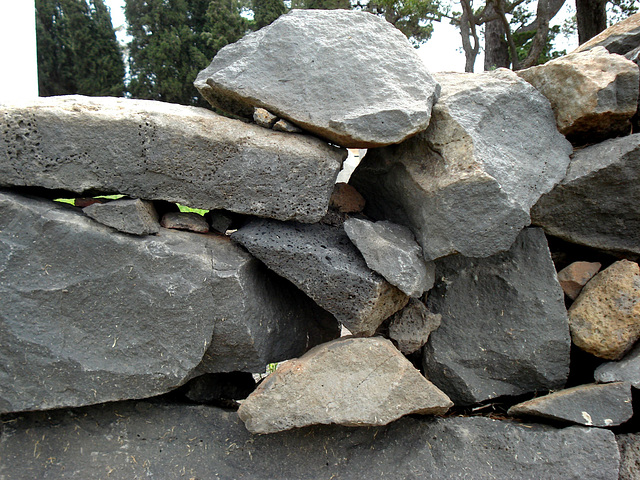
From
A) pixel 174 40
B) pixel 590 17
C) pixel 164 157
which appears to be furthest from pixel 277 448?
pixel 174 40

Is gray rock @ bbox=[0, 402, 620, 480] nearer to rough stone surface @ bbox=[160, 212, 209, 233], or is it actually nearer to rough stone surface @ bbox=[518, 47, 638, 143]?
rough stone surface @ bbox=[160, 212, 209, 233]

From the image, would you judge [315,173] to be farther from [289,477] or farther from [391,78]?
[289,477]

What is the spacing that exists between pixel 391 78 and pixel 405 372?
3.80 feet

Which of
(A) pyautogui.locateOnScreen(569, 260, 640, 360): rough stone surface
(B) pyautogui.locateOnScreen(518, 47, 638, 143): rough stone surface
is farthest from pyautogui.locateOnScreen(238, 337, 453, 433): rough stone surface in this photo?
(B) pyautogui.locateOnScreen(518, 47, 638, 143): rough stone surface

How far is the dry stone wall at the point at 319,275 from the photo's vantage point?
6.07 feet

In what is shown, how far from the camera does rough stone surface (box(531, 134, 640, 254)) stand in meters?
2.04

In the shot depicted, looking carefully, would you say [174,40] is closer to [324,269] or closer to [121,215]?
[121,215]

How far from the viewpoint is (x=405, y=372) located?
6.33ft

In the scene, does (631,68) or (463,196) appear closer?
(463,196)

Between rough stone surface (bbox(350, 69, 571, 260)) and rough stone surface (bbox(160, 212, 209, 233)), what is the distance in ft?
2.77

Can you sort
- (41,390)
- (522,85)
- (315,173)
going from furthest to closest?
(522,85) < (315,173) < (41,390)

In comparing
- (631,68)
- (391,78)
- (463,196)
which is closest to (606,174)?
(631,68)

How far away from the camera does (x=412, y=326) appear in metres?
2.19

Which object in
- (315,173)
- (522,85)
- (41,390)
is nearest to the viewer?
(41,390)
